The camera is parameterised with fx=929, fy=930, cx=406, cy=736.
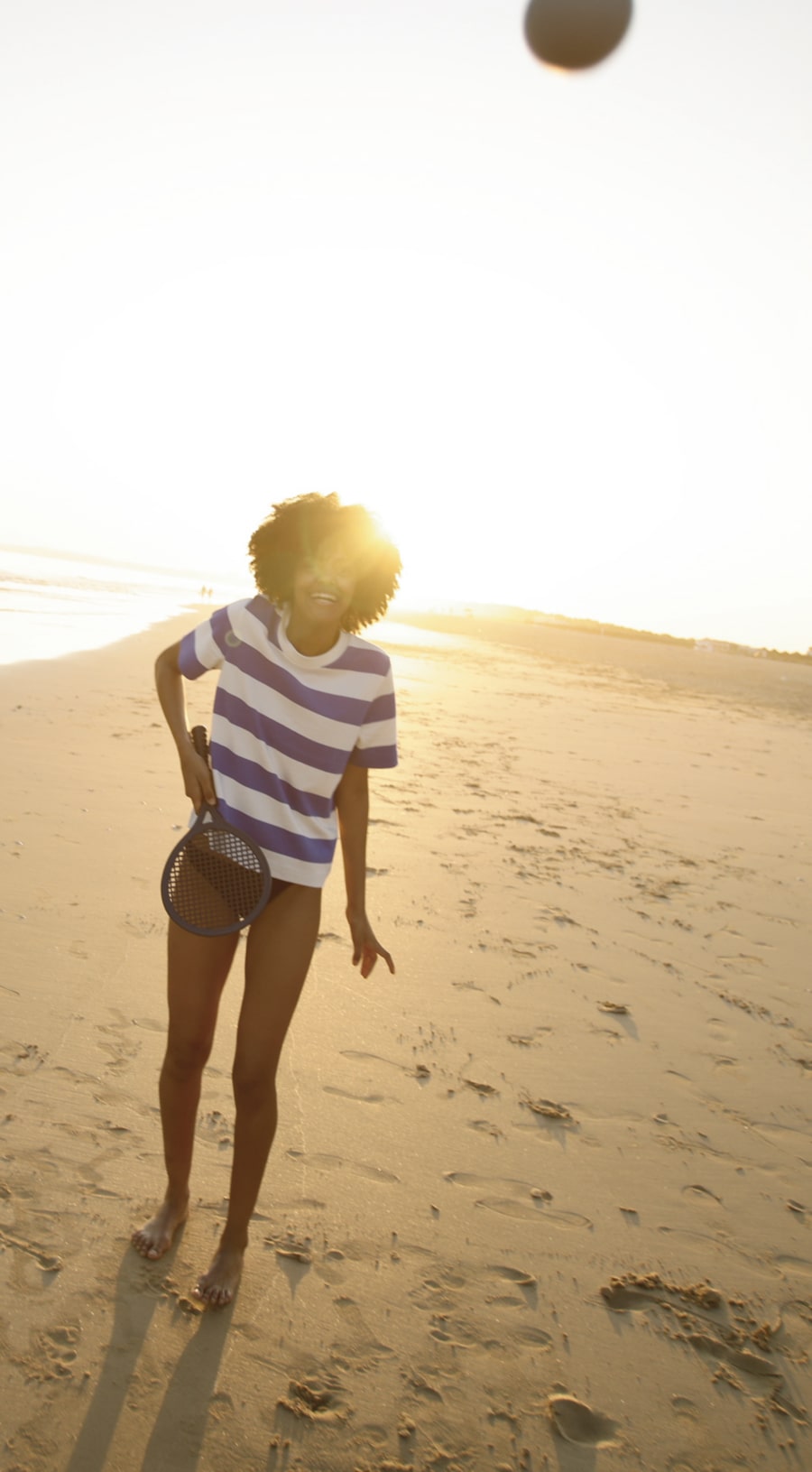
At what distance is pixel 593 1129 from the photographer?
3535 mm

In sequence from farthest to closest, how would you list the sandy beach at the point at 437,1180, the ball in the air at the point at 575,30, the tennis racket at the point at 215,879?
the ball in the air at the point at 575,30, the tennis racket at the point at 215,879, the sandy beach at the point at 437,1180

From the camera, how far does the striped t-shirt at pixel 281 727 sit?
8.04 feet

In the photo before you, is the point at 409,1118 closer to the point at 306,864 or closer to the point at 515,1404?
the point at 515,1404

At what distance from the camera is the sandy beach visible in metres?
2.28

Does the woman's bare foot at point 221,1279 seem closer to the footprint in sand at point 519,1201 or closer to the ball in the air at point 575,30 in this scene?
the footprint in sand at point 519,1201

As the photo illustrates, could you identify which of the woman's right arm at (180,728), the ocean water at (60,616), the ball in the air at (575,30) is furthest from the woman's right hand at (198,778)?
the ocean water at (60,616)

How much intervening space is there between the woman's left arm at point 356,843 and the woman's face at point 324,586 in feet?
1.41

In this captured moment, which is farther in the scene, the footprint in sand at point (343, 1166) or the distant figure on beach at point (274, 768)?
the footprint in sand at point (343, 1166)

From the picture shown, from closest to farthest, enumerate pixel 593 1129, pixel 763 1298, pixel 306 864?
pixel 306 864
pixel 763 1298
pixel 593 1129

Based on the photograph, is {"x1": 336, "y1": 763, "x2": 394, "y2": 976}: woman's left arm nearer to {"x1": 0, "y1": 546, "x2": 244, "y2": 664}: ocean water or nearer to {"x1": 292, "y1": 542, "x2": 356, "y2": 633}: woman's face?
{"x1": 292, "y1": 542, "x2": 356, "y2": 633}: woman's face

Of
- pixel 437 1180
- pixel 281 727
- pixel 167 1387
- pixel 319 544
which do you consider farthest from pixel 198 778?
pixel 437 1180

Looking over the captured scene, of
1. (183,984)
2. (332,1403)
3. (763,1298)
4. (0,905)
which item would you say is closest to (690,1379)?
(763,1298)

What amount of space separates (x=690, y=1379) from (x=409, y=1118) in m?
1.24

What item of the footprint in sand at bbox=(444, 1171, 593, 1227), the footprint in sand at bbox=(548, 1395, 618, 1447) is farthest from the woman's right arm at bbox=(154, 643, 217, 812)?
the footprint in sand at bbox=(548, 1395, 618, 1447)
